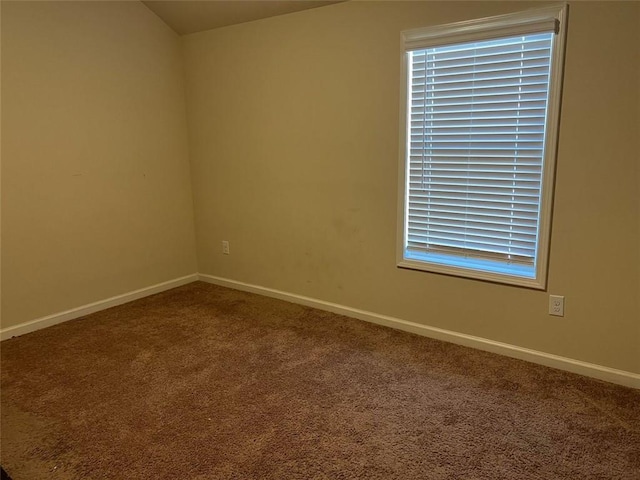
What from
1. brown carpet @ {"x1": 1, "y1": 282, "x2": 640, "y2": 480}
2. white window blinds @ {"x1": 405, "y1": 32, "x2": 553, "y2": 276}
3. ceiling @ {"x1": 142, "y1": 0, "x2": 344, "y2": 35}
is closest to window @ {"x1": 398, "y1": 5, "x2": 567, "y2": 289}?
white window blinds @ {"x1": 405, "y1": 32, "x2": 553, "y2": 276}

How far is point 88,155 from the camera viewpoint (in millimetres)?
3201

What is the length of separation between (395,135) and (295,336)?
1445 mm

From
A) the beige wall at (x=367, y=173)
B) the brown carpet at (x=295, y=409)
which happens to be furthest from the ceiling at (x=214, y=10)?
the brown carpet at (x=295, y=409)

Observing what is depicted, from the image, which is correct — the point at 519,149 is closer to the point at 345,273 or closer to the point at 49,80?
the point at 345,273

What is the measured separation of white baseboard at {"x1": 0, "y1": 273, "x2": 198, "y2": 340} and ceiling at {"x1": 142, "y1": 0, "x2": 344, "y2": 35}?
7.04 ft

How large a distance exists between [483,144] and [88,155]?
8.90 feet

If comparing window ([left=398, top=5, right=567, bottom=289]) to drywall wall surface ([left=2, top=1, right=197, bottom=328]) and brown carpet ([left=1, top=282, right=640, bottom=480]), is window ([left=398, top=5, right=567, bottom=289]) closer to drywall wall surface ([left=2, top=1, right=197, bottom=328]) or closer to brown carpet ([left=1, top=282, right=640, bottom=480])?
brown carpet ([left=1, top=282, right=640, bottom=480])

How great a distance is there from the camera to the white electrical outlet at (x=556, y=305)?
2369mm

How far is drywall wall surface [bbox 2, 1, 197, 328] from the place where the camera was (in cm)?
284

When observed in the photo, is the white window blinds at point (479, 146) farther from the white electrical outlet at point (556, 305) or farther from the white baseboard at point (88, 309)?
the white baseboard at point (88, 309)

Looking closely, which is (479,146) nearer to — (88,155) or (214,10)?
(214,10)

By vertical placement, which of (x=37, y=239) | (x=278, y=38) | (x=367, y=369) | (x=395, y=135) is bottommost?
(x=367, y=369)

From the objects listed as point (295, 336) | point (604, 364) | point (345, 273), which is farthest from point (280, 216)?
point (604, 364)

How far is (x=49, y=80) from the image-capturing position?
2.92 m
